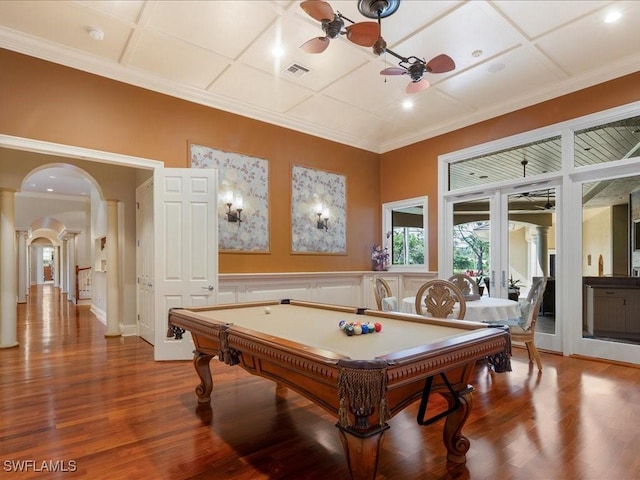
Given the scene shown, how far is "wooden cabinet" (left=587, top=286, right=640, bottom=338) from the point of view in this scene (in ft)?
13.7

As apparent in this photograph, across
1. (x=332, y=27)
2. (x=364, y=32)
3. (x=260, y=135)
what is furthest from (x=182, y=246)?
(x=364, y=32)

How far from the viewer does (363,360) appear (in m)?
1.45

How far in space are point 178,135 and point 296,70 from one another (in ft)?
5.76

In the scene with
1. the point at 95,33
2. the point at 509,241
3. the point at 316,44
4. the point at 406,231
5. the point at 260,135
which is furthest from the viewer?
the point at 406,231

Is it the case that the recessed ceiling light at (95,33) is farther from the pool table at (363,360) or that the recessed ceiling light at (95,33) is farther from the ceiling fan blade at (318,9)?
the pool table at (363,360)

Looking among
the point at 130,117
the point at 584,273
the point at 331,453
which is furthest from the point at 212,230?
the point at 584,273

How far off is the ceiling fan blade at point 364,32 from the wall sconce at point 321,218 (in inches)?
137

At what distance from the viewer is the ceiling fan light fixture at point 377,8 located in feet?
10.0

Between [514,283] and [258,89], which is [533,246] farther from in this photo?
[258,89]

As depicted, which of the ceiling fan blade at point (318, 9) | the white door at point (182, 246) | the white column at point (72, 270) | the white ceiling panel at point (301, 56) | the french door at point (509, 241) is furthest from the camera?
the white column at point (72, 270)

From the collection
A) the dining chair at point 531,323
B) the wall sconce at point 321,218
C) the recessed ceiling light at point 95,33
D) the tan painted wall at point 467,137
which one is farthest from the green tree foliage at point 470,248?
the recessed ceiling light at point 95,33

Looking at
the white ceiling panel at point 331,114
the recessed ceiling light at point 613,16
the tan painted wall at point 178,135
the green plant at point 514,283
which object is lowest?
the green plant at point 514,283

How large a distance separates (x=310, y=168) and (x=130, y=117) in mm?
2756

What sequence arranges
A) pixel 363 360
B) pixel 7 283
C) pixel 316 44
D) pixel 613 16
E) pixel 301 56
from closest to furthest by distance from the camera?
pixel 363 360 → pixel 316 44 → pixel 613 16 → pixel 301 56 → pixel 7 283
